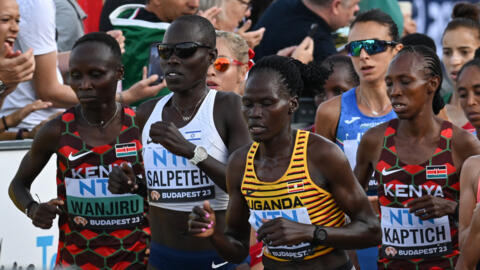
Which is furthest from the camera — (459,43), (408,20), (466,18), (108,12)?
(408,20)

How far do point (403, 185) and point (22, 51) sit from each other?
347cm

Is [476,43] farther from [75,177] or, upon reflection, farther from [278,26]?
[75,177]

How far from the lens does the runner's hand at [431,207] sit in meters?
4.97

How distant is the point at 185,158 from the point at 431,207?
147 cm

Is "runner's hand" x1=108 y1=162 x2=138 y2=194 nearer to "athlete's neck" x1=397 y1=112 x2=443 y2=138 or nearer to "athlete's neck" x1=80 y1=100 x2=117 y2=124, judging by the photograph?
"athlete's neck" x1=80 y1=100 x2=117 y2=124

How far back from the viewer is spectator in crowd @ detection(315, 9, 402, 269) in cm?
632

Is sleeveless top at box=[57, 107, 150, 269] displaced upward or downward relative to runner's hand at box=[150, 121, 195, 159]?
downward

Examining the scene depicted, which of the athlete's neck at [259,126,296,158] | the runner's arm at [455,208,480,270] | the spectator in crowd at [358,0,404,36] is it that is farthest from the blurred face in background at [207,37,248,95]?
the spectator in crowd at [358,0,404,36]

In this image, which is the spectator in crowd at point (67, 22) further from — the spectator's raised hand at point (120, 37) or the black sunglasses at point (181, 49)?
the black sunglasses at point (181, 49)

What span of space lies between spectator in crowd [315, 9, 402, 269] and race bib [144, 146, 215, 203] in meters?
1.52

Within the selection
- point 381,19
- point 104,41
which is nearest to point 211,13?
point 381,19

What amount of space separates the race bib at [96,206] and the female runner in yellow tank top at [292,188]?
3.15ft

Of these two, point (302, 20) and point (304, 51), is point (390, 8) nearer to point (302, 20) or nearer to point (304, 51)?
point (302, 20)

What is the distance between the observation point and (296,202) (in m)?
4.39
